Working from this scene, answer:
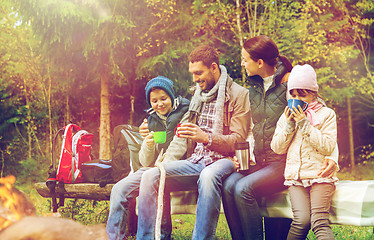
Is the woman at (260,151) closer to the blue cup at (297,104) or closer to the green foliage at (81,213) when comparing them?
the blue cup at (297,104)

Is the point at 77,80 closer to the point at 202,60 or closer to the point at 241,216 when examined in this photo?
the point at 202,60

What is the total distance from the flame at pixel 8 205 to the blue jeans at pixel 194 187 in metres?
0.90

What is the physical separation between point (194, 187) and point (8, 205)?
1436mm

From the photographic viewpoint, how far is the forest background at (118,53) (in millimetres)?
8359

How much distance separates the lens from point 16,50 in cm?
1073

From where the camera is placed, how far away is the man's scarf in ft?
10.3

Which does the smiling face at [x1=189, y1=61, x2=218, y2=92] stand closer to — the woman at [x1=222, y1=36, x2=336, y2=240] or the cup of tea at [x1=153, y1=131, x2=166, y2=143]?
Answer: the woman at [x1=222, y1=36, x2=336, y2=240]

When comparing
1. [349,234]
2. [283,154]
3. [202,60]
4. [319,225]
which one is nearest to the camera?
[319,225]

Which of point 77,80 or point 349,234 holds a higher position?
point 77,80

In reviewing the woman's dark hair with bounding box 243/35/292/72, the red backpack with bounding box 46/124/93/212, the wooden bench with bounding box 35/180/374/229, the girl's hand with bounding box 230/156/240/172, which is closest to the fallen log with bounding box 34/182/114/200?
the red backpack with bounding box 46/124/93/212

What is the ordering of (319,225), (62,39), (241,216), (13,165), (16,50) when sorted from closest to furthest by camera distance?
(319,225)
(241,216)
(62,39)
(16,50)
(13,165)

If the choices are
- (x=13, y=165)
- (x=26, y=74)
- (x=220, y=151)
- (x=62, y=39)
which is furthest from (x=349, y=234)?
(x=13, y=165)

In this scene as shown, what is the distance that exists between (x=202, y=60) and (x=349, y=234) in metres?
2.51

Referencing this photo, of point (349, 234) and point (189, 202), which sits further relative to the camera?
point (349, 234)
